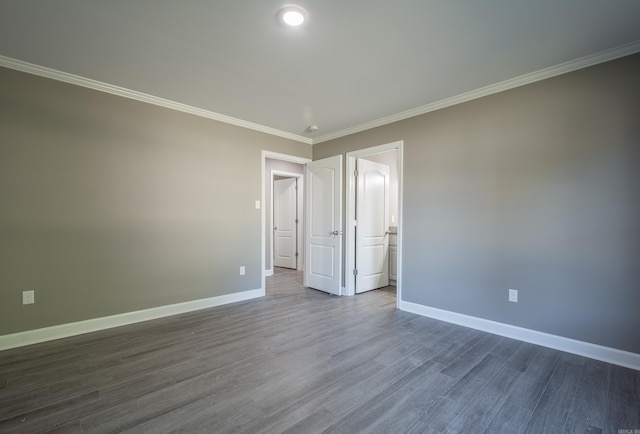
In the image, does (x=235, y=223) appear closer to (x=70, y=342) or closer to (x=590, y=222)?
(x=70, y=342)

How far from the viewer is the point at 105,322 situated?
316 cm

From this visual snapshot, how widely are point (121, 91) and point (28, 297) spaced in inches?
90.1

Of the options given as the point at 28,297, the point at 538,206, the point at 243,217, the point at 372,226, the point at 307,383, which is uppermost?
the point at 538,206

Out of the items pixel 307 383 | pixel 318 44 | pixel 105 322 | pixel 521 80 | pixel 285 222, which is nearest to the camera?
pixel 307 383

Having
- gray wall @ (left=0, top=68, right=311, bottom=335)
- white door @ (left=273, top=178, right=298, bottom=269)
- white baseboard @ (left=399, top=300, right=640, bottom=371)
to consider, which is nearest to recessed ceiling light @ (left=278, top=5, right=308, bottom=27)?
gray wall @ (left=0, top=68, right=311, bottom=335)

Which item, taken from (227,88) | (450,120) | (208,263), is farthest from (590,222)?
(208,263)

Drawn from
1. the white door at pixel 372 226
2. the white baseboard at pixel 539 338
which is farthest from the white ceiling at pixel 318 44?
Answer: the white baseboard at pixel 539 338

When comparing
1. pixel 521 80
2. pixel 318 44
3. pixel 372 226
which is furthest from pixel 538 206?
pixel 318 44

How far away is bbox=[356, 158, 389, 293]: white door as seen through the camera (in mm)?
4707

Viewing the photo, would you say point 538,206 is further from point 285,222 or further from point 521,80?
point 285,222

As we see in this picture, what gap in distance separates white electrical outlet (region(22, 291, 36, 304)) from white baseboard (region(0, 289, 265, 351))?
28cm

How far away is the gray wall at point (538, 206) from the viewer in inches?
95.6

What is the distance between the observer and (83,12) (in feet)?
6.63

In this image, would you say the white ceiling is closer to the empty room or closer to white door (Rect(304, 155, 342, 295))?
the empty room
